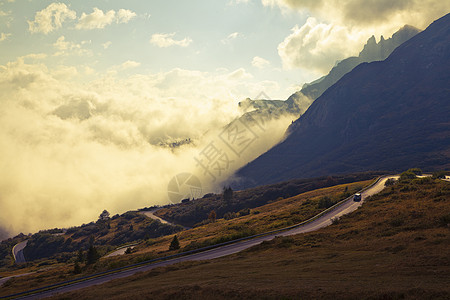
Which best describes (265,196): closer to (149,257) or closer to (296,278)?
(149,257)

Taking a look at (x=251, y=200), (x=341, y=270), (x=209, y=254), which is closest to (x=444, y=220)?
(x=341, y=270)

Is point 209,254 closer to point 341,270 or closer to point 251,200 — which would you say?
point 341,270

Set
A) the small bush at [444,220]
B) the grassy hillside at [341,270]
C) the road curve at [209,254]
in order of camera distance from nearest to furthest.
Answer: the grassy hillside at [341,270]
the small bush at [444,220]
the road curve at [209,254]

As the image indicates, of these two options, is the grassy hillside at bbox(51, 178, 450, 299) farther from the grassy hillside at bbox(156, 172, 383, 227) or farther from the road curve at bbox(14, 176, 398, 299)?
the grassy hillside at bbox(156, 172, 383, 227)

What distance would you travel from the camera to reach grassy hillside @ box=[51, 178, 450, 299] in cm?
1454

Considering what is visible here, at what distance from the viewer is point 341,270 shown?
1927cm

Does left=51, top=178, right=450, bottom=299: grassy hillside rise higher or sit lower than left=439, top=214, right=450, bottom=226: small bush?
higher

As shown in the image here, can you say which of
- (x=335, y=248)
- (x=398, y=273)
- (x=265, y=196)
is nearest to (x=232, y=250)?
(x=335, y=248)

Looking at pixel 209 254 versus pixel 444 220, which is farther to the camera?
pixel 209 254

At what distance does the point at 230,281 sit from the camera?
67.3ft

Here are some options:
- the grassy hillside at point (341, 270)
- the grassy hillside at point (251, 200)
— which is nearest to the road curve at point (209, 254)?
the grassy hillside at point (341, 270)

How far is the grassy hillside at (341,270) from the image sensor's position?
1454 centimetres

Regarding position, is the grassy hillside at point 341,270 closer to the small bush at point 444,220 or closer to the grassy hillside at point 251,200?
the small bush at point 444,220

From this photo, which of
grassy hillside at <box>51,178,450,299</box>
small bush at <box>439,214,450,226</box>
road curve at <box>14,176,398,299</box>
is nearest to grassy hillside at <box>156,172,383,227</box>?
road curve at <box>14,176,398,299</box>
